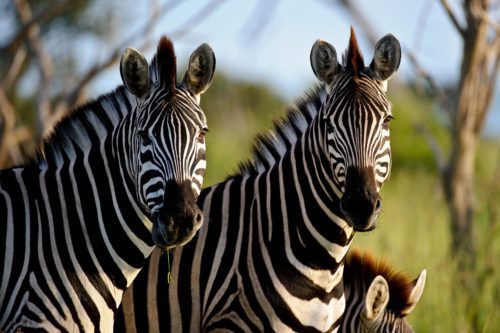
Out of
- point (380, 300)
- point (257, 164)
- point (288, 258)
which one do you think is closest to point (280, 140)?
point (257, 164)

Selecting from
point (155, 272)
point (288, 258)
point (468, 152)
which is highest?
point (155, 272)

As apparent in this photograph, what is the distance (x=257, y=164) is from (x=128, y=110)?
1.14 metres

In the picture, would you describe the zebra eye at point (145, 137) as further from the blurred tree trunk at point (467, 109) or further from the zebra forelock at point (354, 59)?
the blurred tree trunk at point (467, 109)

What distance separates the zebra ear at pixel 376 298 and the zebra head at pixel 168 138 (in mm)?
1632

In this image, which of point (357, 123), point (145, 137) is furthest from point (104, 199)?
point (357, 123)

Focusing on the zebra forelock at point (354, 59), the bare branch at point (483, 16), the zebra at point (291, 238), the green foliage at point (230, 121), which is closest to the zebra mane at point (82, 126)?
the zebra at point (291, 238)

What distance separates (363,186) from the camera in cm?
545

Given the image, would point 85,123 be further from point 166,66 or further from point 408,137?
point 408,137

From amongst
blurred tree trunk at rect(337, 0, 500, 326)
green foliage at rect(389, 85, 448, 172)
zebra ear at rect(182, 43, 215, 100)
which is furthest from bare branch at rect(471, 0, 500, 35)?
green foliage at rect(389, 85, 448, 172)

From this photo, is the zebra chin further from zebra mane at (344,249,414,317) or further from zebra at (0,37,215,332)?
zebra mane at (344,249,414,317)

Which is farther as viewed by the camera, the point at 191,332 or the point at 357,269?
the point at 357,269

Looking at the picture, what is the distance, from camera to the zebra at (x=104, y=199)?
521 centimetres

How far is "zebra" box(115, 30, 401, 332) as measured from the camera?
575 centimetres

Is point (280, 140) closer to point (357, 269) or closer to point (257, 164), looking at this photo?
point (257, 164)
